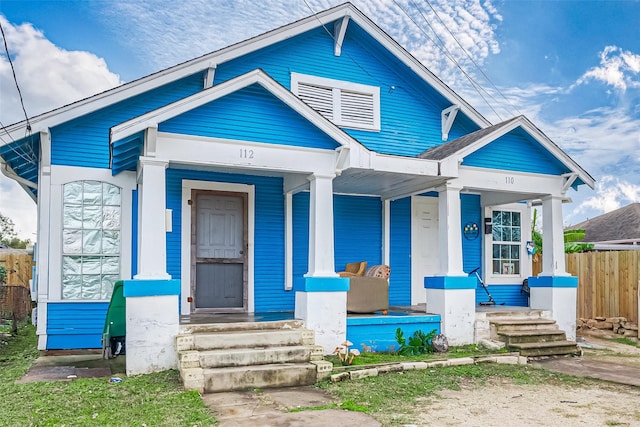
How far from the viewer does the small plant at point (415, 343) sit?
→ 8.31m

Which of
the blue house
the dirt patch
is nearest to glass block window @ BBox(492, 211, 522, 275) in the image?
the blue house

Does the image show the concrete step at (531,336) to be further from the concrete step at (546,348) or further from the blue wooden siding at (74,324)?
the blue wooden siding at (74,324)

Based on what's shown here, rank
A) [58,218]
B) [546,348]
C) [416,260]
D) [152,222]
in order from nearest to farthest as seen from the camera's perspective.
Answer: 1. [152,222]
2. [58,218]
3. [546,348]
4. [416,260]

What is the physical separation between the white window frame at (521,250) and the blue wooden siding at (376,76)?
6.11ft

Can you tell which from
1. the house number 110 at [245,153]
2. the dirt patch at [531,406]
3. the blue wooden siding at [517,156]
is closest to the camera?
the dirt patch at [531,406]

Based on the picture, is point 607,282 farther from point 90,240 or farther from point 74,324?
point 74,324

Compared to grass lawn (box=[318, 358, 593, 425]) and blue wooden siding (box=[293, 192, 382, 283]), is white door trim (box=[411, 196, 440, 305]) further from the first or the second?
grass lawn (box=[318, 358, 593, 425])

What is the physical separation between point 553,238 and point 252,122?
5.58 m

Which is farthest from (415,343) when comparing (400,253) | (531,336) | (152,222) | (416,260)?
(152,222)

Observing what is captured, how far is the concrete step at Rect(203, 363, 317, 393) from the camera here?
241 inches

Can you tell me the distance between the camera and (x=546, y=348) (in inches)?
343

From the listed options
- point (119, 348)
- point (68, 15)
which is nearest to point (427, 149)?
point (119, 348)

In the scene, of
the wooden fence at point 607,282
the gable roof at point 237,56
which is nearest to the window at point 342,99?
the gable roof at point 237,56

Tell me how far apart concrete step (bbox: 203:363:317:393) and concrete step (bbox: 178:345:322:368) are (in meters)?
0.09
